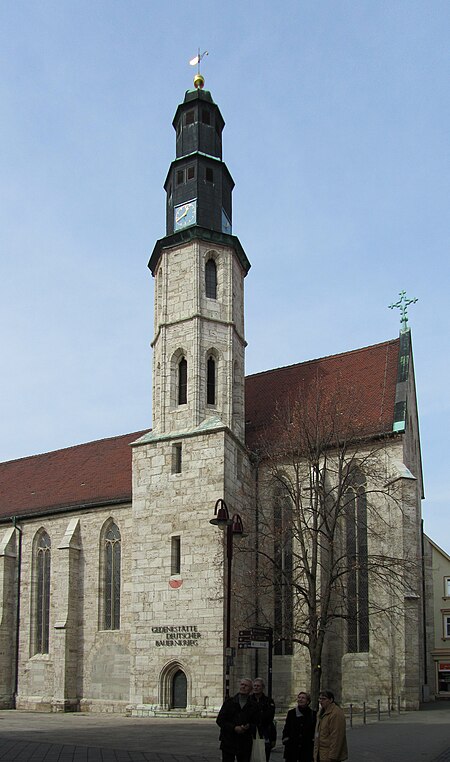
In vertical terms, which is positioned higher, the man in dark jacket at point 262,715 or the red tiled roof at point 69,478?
the red tiled roof at point 69,478

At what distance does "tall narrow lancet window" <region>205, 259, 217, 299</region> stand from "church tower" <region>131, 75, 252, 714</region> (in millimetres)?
39

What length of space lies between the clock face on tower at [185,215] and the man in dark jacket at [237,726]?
25227 mm

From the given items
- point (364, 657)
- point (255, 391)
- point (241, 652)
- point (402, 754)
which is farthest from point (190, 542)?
point (402, 754)

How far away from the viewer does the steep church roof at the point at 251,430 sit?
32062mm

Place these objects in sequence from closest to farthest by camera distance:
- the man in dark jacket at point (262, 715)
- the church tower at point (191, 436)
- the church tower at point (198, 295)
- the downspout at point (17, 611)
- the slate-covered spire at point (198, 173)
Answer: the man in dark jacket at point (262, 715) < the church tower at point (191, 436) < the church tower at point (198, 295) < the slate-covered spire at point (198, 173) < the downspout at point (17, 611)

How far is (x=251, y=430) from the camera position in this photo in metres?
33.9

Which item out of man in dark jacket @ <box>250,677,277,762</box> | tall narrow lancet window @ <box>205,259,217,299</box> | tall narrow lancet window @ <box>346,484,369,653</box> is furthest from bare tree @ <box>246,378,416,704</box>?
man in dark jacket @ <box>250,677,277,762</box>

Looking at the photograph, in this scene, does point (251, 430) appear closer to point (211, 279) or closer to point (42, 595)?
point (211, 279)

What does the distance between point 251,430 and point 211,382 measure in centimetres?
318

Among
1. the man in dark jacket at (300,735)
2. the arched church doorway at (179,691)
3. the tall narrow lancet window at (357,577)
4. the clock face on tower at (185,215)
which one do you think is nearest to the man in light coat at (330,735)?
the man in dark jacket at (300,735)

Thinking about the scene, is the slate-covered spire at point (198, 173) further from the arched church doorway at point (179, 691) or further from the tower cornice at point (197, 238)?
the arched church doorway at point (179, 691)

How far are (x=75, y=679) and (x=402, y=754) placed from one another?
63.5 feet

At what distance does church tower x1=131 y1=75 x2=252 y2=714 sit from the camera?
28.2m

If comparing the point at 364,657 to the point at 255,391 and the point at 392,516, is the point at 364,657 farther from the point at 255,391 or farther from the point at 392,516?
the point at 255,391
